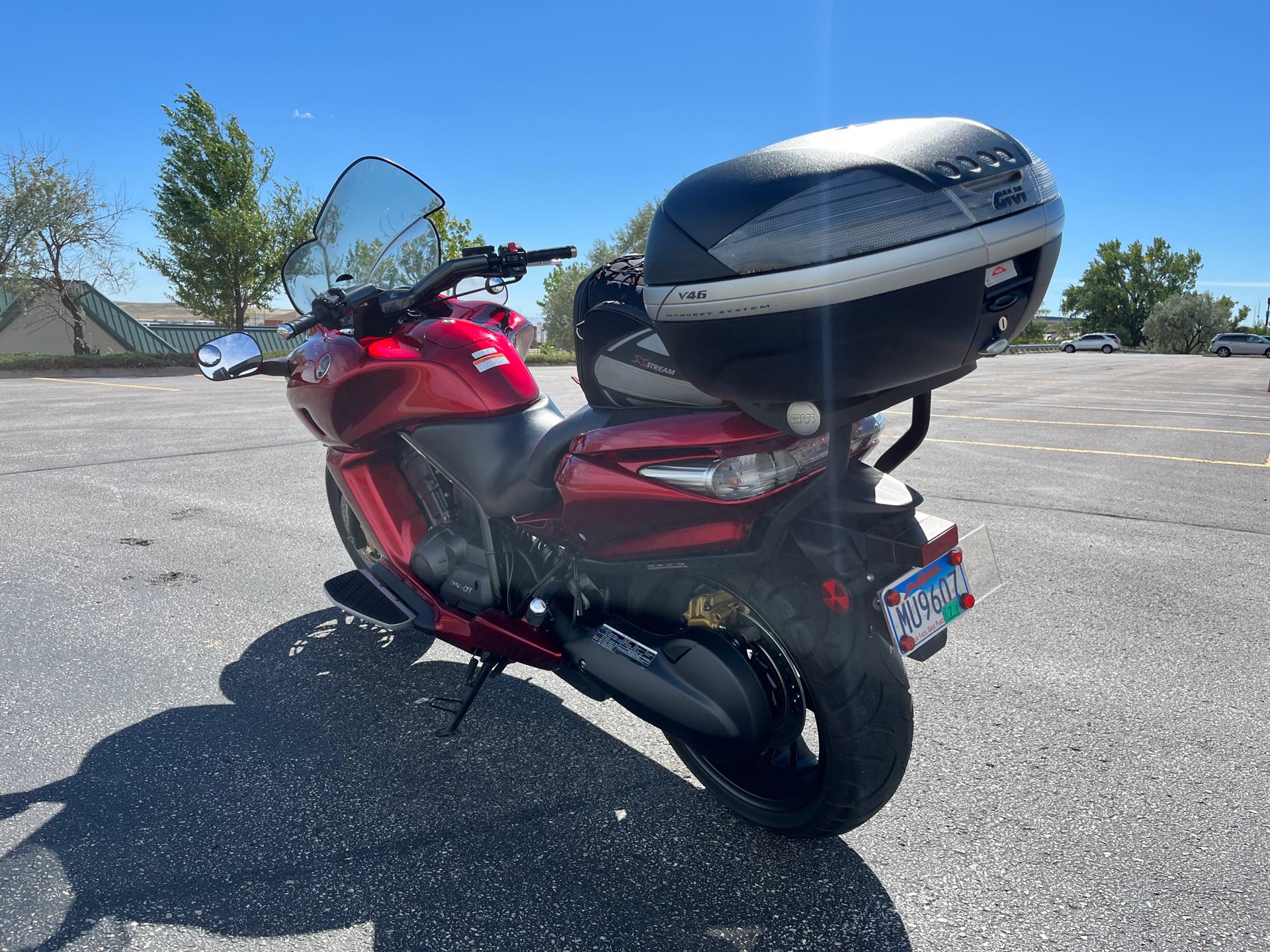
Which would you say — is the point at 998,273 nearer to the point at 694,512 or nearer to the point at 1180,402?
the point at 694,512

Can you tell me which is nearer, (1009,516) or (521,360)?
(521,360)

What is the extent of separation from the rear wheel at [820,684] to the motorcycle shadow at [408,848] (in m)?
0.21

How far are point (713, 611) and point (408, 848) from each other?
3.23 feet

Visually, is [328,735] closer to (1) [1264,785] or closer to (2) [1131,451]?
(1) [1264,785]

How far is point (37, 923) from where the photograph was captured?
71.8 inches

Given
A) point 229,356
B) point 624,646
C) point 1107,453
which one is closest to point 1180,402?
point 1107,453

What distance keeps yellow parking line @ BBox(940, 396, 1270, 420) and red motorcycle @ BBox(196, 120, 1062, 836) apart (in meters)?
12.5

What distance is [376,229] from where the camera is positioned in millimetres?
3111

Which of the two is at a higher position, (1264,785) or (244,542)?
(244,542)

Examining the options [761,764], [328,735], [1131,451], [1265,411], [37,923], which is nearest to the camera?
[37,923]

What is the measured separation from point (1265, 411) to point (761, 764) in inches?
591

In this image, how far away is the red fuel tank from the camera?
106 inches

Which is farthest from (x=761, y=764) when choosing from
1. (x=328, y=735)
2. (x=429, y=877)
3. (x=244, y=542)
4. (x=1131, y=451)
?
(x=1131, y=451)

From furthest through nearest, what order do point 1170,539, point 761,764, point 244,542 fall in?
point 1170,539, point 244,542, point 761,764
